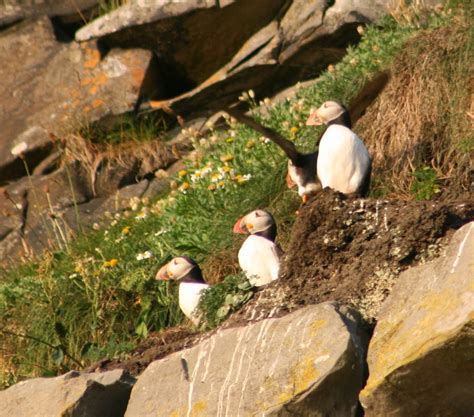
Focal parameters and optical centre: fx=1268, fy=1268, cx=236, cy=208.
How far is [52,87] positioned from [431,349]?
299 inches

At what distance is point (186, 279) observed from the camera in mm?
7000

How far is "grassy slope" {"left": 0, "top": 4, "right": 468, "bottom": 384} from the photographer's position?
766cm

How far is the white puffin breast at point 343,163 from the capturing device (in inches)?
259

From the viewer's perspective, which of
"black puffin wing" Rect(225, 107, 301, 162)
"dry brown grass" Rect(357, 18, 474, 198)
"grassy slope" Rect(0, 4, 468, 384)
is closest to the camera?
"black puffin wing" Rect(225, 107, 301, 162)

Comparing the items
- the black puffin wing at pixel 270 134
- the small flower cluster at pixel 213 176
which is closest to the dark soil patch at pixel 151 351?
the black puffin wing at pixel 270 134

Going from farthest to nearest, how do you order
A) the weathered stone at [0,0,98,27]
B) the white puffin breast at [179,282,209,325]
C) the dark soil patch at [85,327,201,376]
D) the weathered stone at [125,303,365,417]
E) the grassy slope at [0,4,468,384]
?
the weathered stone at [0,0,98,27]
the grassy slope at [0,4,468,384]
the white puffin breast at [179,282,209,325]
the dark soil patch at [85,327,201,376]
the weathered stone at [125,303,365,417]

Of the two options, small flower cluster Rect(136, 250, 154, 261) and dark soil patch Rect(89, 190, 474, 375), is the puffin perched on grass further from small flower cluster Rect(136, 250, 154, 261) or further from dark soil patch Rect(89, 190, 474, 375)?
small flower cluster Rect(136, 250, 154, 261)

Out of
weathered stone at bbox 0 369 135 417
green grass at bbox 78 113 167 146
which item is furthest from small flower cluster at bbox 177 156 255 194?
weathered stone at bbox 0 369 135 417

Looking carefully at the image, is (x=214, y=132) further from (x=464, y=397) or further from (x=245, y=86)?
(x=464, y=397)

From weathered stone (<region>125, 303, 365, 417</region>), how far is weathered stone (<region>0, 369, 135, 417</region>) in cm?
16

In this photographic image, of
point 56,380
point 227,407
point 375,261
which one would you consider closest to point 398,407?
point 227,407

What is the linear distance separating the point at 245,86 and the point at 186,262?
399 centimetres

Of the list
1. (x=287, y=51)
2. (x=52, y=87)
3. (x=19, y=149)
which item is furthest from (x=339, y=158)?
(x=52, y=87)

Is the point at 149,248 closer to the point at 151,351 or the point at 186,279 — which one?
the point at 186,279
